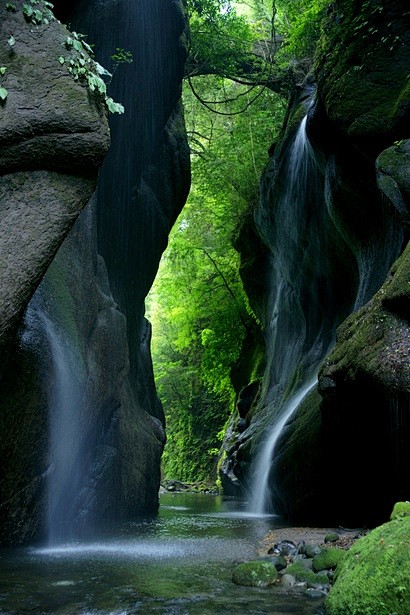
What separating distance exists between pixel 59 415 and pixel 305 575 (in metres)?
4.49

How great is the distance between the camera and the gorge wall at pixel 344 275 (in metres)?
8.27

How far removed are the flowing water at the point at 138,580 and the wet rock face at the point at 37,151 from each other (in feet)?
8.00

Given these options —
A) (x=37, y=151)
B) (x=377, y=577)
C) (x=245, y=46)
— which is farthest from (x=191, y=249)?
(x=377, y=577)

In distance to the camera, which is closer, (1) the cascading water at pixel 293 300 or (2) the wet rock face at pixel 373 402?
(2) the wet rock face at pixel 373 402

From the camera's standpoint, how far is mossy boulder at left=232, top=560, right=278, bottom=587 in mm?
5832

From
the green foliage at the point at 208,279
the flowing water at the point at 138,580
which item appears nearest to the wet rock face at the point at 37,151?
the flowing water at the point at 138,580

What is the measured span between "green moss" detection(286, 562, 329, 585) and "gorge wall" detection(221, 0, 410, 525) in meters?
2.46

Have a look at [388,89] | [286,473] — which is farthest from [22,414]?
[388,89]

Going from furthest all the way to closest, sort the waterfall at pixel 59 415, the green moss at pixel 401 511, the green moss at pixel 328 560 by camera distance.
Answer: the waterfall at pixel 59 415
the green moss at pixel 328 560
the green moss at pixel 401 511

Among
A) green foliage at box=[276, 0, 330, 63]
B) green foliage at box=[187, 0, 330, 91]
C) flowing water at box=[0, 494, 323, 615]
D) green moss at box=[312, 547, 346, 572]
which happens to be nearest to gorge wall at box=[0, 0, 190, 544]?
flowing water at box=[0, 494, 323, 615]

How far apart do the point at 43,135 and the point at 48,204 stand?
0.74 m

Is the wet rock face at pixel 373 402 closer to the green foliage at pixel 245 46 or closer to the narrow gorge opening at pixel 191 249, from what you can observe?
the narrow gorge opening at pixel 191 249

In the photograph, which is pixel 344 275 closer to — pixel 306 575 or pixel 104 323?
pixel 104 323

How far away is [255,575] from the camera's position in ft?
19.4
